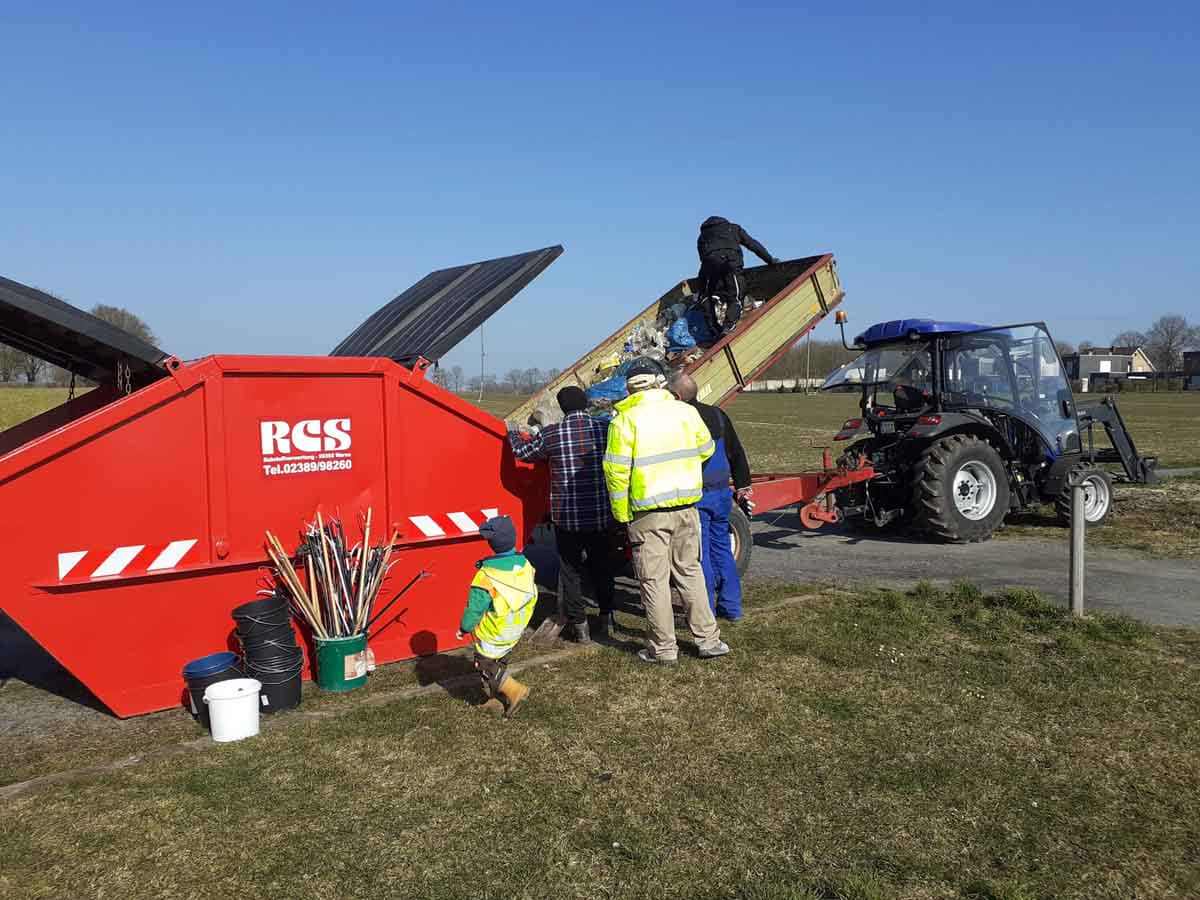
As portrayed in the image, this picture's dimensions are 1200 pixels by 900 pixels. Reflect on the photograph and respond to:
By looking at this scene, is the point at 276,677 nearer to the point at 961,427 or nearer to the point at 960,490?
the point at 960,490

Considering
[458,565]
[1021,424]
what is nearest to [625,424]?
[458,565]

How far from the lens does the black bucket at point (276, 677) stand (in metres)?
4.74

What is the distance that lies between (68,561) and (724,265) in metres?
5.46

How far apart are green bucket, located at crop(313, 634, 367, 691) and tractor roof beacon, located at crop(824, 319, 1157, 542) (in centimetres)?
575

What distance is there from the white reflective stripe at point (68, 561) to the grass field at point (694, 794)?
898mm

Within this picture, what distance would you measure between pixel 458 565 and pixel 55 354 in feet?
10.1

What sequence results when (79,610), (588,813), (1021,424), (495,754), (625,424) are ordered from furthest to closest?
(1021,424), (625,424), (79,610), (495,754), (588,813)

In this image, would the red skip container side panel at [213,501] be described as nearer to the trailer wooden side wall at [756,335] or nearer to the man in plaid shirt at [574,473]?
the man in plaid shirt at [574,473]

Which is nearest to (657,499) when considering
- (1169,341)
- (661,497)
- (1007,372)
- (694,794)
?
(661,497)

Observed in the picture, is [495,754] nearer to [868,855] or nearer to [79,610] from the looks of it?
[868,855]

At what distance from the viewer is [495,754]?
4.20 m

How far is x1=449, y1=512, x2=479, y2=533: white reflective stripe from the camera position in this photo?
586 cm

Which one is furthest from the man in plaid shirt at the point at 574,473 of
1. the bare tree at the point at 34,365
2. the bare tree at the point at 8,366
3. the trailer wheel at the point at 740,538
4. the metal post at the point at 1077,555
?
the bare tree at the point at 8,366

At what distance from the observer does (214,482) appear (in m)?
4.92
